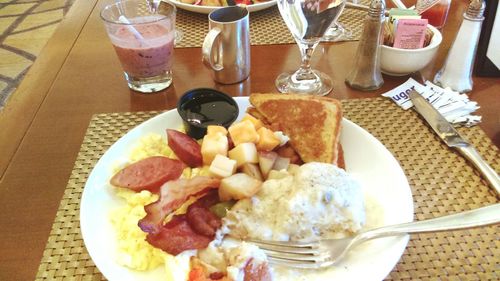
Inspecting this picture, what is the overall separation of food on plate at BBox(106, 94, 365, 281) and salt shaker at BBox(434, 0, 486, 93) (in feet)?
1.74

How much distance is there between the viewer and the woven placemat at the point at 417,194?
88cm

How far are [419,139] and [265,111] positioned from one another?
18.2 inches

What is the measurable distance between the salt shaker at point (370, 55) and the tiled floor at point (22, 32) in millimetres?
2801

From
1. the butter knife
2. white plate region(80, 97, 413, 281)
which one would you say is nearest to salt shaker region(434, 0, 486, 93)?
the butter knife

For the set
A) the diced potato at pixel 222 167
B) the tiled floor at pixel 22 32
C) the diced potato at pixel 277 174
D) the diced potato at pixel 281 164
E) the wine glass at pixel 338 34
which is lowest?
the tiled floor at pixel 22 32

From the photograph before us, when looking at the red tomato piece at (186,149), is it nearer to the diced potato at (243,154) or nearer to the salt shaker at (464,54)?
the diced potato at (243,154)

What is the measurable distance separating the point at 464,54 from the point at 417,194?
59cm

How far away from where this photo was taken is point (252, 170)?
3.22 feet


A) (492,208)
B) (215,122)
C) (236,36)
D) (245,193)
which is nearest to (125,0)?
(236,36)

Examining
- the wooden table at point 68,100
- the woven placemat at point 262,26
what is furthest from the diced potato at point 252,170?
the woven placemat at point 262,26

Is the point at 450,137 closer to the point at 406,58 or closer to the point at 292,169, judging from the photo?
the point at 406,58

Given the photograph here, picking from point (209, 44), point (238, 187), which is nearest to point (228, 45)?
point (209, 44)

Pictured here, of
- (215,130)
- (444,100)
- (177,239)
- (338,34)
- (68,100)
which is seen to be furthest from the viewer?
(338,34)

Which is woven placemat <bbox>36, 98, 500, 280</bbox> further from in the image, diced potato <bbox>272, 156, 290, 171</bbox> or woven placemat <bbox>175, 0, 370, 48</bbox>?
woven placemat <bbox>175, 0, 370, 48</bbox>
